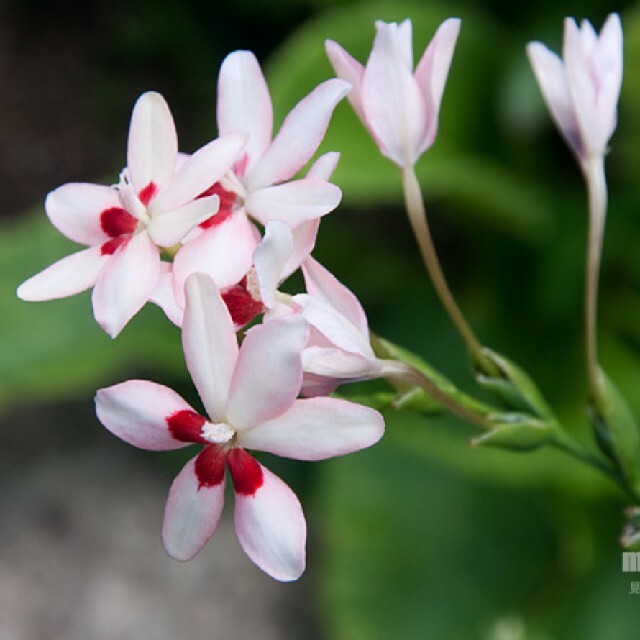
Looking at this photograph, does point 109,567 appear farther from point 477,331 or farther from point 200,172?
point 200,172

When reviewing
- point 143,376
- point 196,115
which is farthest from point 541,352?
point 196,115

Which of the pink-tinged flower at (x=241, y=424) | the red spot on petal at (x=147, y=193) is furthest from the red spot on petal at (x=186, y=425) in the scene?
the red spot on petal at (x=147, y=193)

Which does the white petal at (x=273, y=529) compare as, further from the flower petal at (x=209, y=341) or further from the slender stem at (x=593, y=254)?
the slender stem at (x=593, y=254)

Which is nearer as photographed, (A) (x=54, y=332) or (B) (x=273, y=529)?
(B) (x=273, y=529)

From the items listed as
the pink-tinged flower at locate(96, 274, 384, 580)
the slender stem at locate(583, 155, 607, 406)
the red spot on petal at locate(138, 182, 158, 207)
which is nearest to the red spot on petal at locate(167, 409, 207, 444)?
the pink-tinged flower at locate(96, 274, 384, 580)

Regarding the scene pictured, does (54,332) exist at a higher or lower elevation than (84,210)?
lower

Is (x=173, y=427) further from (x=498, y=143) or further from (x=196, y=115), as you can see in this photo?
(x=196, y=115)

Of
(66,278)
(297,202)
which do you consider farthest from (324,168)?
(66,278)

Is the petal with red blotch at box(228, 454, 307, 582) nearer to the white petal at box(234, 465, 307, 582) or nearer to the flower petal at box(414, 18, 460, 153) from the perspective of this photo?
the white petal at box(234, 465, 307, 582)
